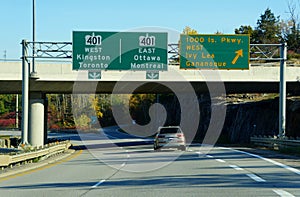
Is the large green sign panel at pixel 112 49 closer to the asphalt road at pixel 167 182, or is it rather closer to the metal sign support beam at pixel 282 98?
the metal sign support beam at pixel 282 98

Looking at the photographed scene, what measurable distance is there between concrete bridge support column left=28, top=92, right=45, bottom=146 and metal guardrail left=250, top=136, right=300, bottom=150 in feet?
51.3

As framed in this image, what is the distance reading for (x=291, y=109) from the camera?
1898 inches

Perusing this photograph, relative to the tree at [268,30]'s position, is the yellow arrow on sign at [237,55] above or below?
below

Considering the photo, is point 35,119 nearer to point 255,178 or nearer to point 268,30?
point 255,178

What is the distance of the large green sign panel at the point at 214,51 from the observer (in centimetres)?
3622

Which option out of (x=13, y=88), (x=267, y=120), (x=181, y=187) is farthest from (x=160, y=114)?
(x=181, y=187)

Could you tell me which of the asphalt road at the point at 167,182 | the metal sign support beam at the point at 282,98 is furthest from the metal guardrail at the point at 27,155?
the metal sign support beam at the point at 282,98

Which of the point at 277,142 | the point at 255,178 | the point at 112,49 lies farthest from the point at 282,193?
the point at 112,49

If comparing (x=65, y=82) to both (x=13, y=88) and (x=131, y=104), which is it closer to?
(x=13, y=88)

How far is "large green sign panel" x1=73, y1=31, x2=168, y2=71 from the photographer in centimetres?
3606

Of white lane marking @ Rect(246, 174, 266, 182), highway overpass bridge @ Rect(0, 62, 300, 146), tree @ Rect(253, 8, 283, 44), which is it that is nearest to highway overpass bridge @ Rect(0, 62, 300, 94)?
highway overpass bridge @ Rect(0, 62, 300, 146)

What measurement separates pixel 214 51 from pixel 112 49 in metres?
6.61

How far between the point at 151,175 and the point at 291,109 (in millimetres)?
32706

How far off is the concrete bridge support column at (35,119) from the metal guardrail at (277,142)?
51.3 ft
